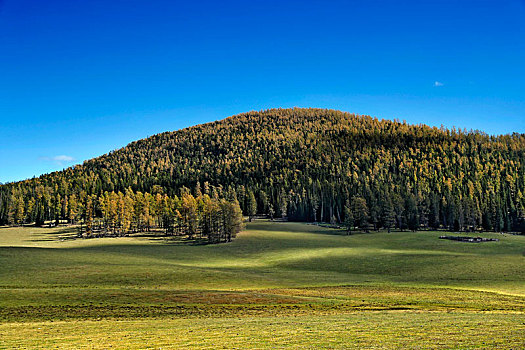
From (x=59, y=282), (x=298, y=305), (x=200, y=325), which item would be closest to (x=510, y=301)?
(x=298, y=305)

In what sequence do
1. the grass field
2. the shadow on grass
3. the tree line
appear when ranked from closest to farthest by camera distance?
the grass field
the tree line
the shadow on grass

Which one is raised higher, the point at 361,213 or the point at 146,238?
the point at 361,213

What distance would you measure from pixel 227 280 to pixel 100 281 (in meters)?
18.8

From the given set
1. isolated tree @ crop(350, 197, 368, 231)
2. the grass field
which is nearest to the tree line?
the grass field

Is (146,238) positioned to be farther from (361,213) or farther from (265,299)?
(265,299)

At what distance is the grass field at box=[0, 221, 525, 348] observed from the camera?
26094 millimetres

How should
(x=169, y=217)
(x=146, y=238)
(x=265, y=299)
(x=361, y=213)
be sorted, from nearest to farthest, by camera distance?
(x=265, y=299), (x=146, y=238), (x=169, y=217), (x=361, y=213)

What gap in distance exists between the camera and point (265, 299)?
44.4 m

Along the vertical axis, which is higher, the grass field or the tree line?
the tree line

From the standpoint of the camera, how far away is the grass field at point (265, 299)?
2609cm

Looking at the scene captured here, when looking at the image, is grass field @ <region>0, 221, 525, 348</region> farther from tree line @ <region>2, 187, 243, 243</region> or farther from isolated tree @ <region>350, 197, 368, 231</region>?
isolated tree @ <region>350, 197, 368, 231</region>

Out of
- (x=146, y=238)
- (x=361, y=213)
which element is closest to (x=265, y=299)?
(x=146, y=238)

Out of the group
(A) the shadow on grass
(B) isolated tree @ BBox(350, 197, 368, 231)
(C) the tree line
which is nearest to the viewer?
(C) the tree line

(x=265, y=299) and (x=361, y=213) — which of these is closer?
(x=265, y=299)
